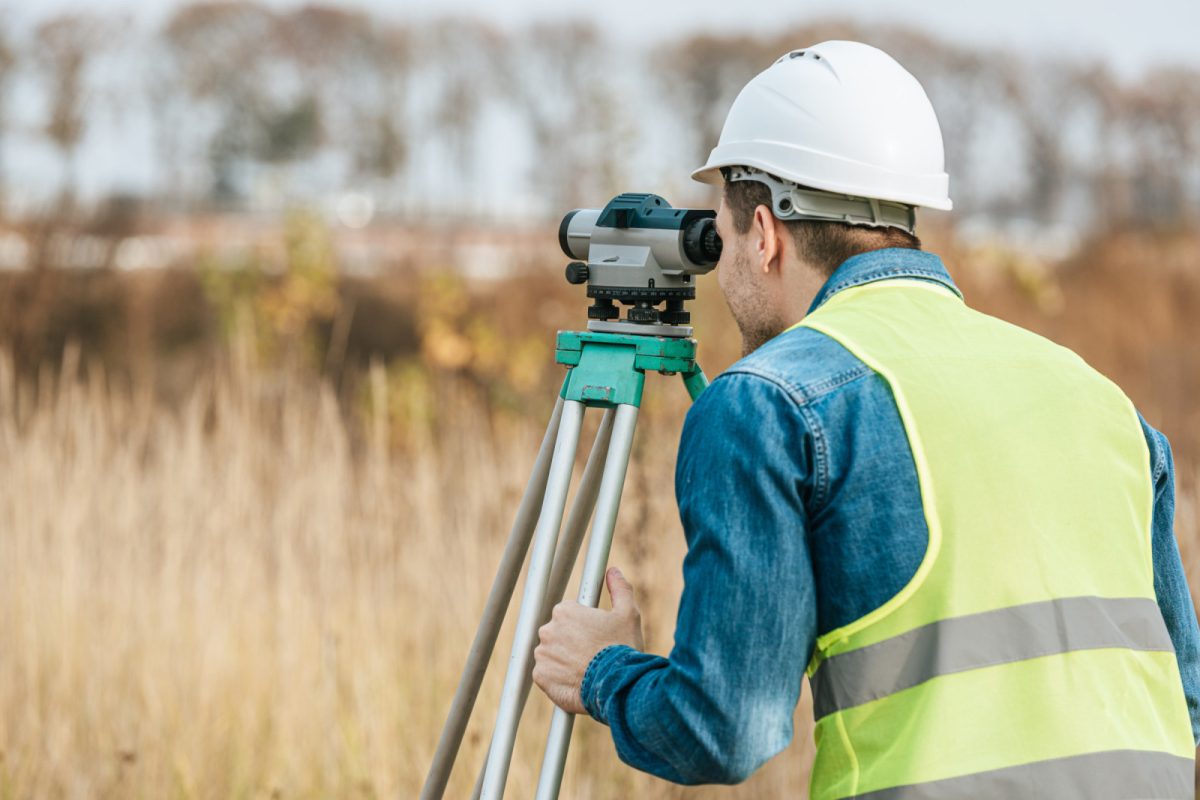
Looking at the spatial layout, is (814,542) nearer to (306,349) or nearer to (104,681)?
(104,681)

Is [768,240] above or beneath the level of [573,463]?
above

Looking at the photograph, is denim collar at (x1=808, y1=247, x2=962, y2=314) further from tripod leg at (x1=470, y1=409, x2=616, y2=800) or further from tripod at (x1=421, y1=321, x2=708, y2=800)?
tripod leg at (x1=470, y1=409, x2=616, y2=800)

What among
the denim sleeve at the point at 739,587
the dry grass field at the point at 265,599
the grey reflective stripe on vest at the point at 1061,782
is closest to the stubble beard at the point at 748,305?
the denim sleeve at the point at 739,587

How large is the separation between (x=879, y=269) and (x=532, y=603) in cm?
57

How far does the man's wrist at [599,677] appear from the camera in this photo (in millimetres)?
1261

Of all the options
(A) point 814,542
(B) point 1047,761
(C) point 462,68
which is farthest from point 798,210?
(C) point 462,68

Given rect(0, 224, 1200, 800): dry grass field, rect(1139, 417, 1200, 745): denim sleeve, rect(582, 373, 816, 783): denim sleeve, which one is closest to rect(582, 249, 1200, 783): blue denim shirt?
rect(582, 373, 816, 783): denim sleeve

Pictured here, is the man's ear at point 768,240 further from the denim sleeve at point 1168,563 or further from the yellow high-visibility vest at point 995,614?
the denim sleeve at point 1168,563

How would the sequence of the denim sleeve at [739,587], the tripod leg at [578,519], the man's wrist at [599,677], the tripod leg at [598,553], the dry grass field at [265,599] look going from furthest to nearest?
the dry grass field at [265,599] → the tripod leg at [578,519] → the tripod leg at [598,553] → the man's wrist at [599,677] → the denim sleeve at [739,587]

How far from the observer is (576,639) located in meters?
1.33

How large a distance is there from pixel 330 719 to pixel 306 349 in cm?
530

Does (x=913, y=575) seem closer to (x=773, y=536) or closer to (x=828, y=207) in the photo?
(x=773, y=536)

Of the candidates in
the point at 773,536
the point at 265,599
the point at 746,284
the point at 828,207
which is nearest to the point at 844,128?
the point at 828,207

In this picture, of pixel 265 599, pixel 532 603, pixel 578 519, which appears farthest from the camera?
pixel 265 599
